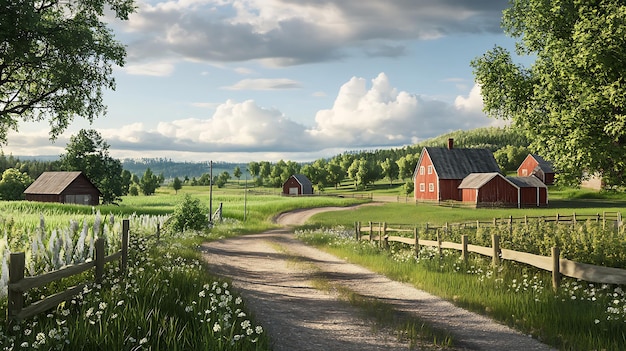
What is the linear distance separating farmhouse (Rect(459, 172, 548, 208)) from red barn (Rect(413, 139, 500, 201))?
4.07m

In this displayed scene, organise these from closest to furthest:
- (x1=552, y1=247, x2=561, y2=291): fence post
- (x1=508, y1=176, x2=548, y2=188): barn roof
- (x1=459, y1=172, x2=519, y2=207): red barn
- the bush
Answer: (x1=552, y1=247, x2=561, y2=291): fence post → the bush → (x1=459, y1=172, x2=519, y2=207): red barn → (x1=508, y1=176, x2=548, y2=188): barn roof

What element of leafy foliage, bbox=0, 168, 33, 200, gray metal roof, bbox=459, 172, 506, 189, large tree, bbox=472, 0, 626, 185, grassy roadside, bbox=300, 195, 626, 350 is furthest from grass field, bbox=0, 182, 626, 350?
leafy foliage, bbox=0, 168, 33, 200

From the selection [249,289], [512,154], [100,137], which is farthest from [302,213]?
[512,154]

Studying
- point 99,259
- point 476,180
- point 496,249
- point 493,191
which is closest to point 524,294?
point 496,249

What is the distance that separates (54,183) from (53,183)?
23 centimetres

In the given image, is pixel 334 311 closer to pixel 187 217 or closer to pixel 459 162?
pixel 187 217

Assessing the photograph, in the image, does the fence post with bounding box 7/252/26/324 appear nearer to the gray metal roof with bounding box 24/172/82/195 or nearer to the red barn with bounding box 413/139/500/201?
the gray metal roof with bounding box 24/172/82/195

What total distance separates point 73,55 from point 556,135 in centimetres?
2096

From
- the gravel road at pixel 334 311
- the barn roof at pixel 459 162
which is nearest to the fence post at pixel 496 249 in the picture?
the gravel road at pixel 334 311

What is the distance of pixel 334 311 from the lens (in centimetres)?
1053

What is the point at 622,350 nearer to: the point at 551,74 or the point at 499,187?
the point at 551,74

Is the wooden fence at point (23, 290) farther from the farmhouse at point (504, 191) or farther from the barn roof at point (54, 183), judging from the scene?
the farmhouse at point (504, 191)

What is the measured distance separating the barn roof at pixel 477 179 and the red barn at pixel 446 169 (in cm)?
203

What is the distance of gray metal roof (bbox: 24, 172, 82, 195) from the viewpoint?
6127 centimetres
